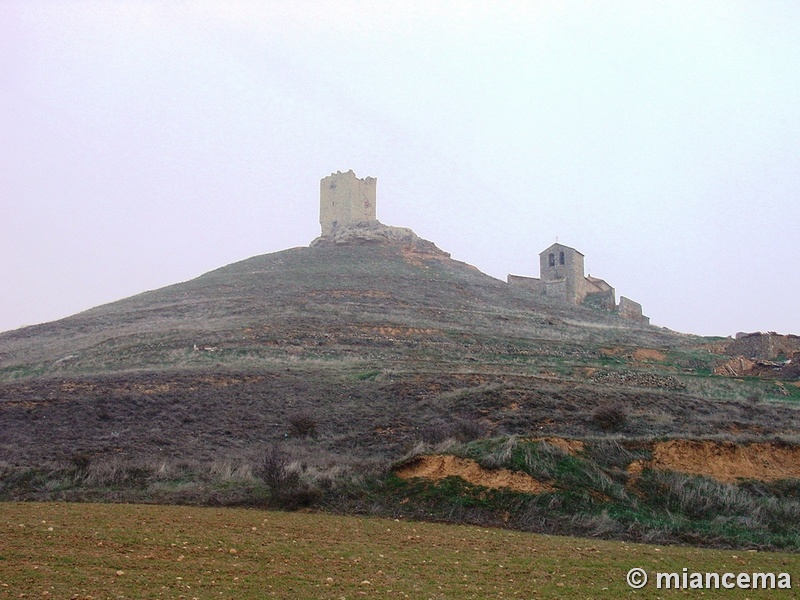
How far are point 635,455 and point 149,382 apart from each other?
1768 centimetres

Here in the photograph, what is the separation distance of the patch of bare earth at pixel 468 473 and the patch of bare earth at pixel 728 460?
106 inches

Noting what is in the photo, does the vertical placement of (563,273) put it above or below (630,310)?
above

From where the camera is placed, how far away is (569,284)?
57875mm

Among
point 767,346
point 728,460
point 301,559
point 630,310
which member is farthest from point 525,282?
point 301,559

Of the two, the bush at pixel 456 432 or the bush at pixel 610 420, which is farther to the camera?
the bush at pixel 610 420

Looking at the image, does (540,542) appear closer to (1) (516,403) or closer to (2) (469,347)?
(1) (516,403)

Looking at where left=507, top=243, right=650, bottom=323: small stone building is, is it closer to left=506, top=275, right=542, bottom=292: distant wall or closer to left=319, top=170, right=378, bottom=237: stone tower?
left=506, top=275, right=542, bottom=292: distant wall

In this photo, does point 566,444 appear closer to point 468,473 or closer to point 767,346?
point 468,473

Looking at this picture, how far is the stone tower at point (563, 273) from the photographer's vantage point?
57.8 metres

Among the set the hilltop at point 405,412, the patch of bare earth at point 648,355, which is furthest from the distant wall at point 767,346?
the patch of bare earth at point 648,355

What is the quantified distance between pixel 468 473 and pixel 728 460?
575cm

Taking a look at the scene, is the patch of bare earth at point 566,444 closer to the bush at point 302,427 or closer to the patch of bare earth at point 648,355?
the bush at point 302,427

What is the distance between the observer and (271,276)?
168 ft

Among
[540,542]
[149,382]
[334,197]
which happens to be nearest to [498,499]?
[540,542]
